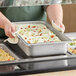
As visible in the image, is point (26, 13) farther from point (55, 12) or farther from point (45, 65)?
point (45, 65)

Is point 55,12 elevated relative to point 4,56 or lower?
elevated

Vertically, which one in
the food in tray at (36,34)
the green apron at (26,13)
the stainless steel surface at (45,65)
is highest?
the green apron at (26,13)

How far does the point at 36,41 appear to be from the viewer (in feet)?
7.61

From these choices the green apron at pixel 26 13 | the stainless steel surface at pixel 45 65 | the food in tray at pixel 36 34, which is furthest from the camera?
the green apron at pixel 26 13

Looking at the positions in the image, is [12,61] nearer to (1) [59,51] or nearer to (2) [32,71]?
(2) [32,71]

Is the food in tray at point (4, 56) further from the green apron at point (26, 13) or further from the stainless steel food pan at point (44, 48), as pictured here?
the green apron at point (26, 13)

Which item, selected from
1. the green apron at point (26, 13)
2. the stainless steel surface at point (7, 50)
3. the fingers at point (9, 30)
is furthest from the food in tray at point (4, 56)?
the green apron at point (26, 13)

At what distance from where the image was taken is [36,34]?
2.56m

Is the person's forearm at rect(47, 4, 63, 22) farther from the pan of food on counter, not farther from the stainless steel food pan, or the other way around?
the stainless steel food pan

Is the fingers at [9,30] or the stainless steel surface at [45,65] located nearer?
the stainless steel surface at [45,65]

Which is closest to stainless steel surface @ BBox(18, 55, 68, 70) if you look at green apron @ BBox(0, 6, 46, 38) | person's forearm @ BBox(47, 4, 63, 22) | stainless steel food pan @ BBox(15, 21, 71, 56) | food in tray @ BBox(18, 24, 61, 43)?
stainless steel food pan @ BBox(15, 21, 71, 56)

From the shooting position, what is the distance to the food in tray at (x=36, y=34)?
2.36 metres

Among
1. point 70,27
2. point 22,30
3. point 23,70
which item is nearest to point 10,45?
point 22,30

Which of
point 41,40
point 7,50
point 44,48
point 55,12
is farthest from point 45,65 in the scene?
point 55,12
